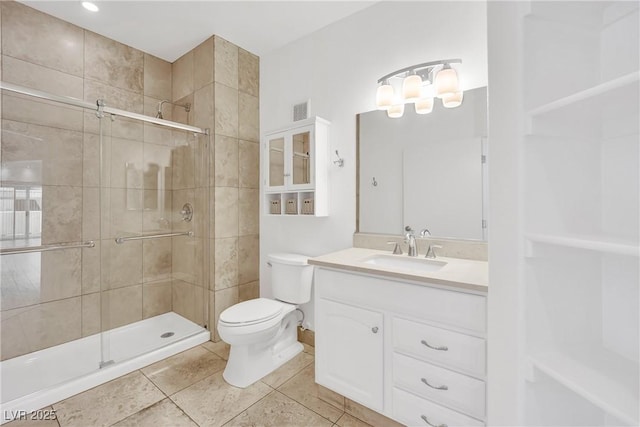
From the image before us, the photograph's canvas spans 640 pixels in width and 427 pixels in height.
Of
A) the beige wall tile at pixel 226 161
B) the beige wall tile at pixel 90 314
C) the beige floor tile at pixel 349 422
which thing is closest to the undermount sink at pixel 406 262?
the beige floor tile at pixel 349 422

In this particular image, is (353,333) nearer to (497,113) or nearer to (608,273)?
(608,273)

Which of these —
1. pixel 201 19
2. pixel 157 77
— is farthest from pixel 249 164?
pixel 157 77

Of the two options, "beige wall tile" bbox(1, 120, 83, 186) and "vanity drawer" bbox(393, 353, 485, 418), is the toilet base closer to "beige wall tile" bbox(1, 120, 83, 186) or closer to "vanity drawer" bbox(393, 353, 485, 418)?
"vanity drawer" bbox(393, 353, 485, 418)

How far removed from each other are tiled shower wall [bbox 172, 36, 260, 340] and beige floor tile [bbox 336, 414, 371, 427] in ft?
4.34

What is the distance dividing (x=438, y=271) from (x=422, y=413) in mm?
633

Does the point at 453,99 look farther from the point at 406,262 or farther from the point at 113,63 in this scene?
the point at 113,63

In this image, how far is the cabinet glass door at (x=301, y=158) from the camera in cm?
208

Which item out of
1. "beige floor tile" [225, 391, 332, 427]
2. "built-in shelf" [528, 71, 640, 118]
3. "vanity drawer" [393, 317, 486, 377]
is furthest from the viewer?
"beige floor tile" [225, 391, 332, 427]

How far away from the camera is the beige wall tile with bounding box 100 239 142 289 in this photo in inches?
85.3

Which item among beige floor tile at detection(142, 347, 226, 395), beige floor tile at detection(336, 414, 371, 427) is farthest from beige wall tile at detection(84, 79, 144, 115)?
beige floor tile at detection(336, 414, 371, 427)

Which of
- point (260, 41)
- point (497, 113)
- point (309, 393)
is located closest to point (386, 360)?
point (309, 393)

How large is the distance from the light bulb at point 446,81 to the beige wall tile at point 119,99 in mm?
2243

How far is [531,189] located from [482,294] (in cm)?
44

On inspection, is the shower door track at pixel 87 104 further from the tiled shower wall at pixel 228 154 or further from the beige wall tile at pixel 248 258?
the beige wall tile at pixel 248 258
